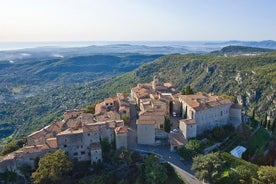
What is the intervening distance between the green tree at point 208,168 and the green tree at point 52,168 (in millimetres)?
21595

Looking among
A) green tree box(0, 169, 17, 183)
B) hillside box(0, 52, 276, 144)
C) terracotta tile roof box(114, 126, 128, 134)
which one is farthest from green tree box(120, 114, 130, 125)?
hillside box(0, 52, 276, 144)

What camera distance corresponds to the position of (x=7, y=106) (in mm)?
195625

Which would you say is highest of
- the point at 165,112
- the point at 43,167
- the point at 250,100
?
the point at 165,112

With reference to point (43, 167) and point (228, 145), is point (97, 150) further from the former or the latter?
point (228, 145)

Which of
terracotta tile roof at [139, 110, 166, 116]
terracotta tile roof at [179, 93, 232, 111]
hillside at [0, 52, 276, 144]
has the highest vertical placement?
terracotta tile roof at [179, 93, 232, 111]

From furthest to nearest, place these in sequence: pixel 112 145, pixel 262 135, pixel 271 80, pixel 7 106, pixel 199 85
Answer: pixel 7 106, pixel 199 85, pixel 271 80, pixel 262 135, pixel 112 145

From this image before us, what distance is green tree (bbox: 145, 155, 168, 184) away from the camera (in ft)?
148

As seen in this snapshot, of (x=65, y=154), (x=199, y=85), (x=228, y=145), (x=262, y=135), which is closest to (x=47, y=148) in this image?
(x=65, y=154)

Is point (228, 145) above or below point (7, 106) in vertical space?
above

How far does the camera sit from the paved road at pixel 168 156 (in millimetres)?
46841

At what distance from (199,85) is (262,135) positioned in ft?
363

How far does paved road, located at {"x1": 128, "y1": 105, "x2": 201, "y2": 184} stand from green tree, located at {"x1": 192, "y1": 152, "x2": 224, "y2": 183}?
2252 millimetres

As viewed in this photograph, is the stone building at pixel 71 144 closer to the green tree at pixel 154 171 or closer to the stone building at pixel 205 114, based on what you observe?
the green tree at pixel 154 171

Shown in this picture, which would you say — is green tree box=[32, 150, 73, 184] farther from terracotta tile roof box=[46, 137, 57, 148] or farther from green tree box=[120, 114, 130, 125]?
green tree box=[120, 114, 130, 125]
